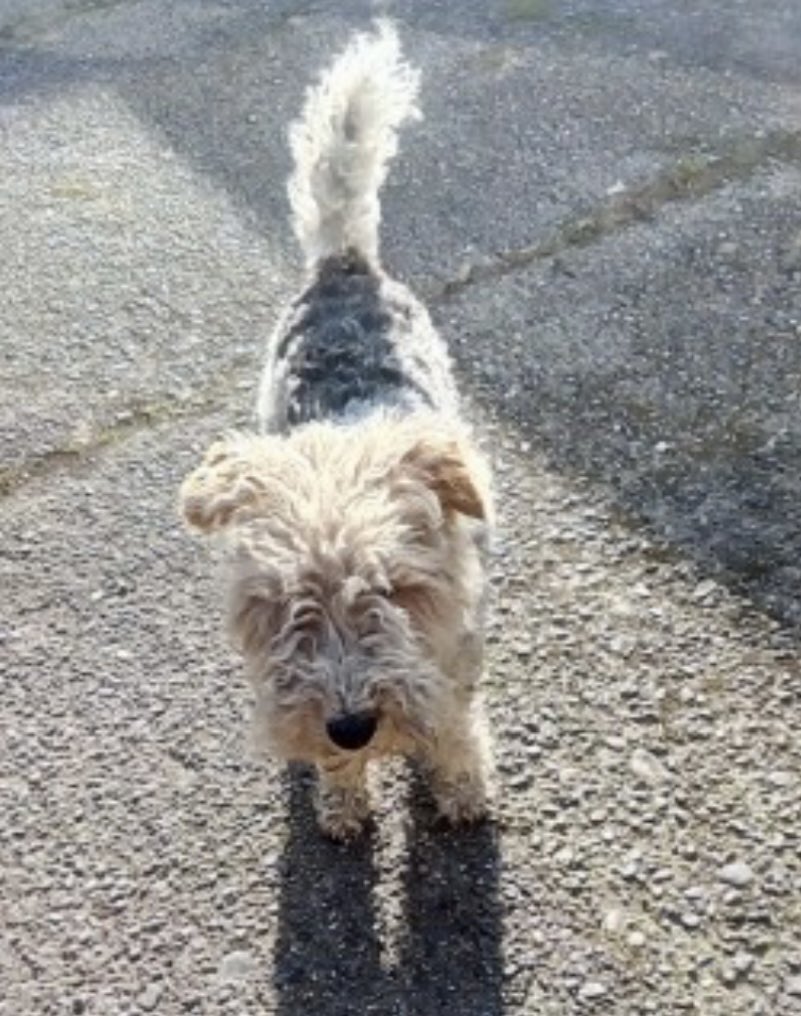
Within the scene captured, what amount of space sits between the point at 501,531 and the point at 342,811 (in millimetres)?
1342

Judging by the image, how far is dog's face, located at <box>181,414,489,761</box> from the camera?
3.21 meters

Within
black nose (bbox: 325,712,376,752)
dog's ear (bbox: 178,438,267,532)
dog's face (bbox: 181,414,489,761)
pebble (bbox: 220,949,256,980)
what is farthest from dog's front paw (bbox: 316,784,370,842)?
dog's ear (bbox: 178,438,267,532)

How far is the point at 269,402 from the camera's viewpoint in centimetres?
452

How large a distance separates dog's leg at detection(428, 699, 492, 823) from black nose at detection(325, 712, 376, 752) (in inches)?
23.0

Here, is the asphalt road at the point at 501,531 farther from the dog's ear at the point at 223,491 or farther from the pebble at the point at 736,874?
the dog's ear at the point at 223,491

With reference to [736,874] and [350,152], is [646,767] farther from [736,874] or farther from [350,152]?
[350,152]

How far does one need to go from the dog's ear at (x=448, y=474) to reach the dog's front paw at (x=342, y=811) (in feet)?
3.00

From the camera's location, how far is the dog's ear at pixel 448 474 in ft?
11.3

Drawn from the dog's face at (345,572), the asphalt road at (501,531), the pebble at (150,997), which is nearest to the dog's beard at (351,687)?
the dog's face at (345,572)

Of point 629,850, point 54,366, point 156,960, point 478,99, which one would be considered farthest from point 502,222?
point 156,960

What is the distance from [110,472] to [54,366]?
86 centimetres

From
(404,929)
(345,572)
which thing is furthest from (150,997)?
(345,572)

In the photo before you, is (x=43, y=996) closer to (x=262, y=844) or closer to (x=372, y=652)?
(x=262, y=844)

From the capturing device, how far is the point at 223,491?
3463 mm
